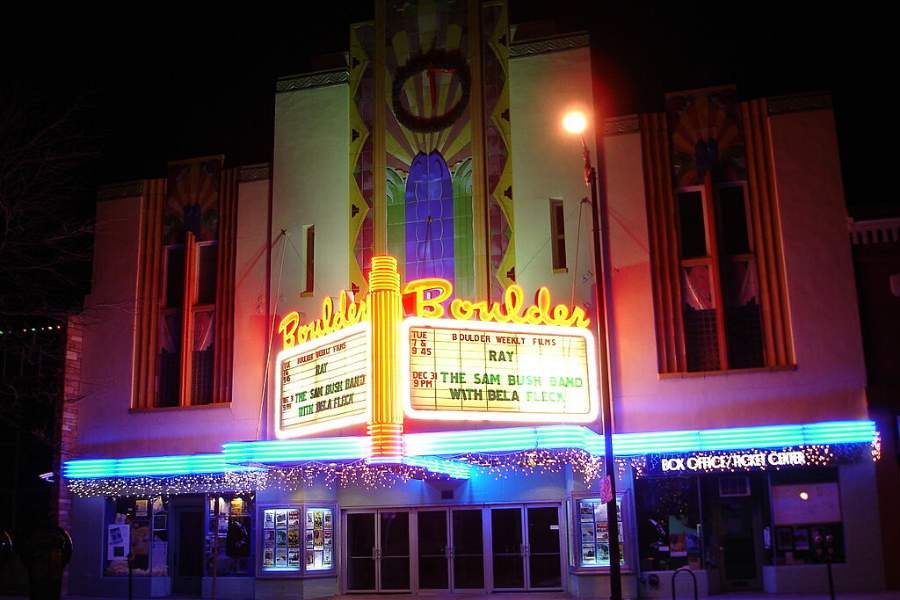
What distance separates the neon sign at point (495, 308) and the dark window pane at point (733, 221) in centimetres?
397

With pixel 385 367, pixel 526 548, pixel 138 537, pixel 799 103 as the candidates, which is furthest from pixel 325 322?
pixel 799 103

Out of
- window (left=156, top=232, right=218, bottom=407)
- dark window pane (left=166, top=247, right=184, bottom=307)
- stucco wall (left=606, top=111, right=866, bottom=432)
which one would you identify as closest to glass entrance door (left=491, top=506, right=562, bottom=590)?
stucco wall (left=606, top=111, right=866, bottom=432)

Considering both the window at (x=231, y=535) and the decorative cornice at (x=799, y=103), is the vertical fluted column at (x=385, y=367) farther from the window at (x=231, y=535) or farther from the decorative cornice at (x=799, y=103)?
the decorative cornice at (x=799, y=103)

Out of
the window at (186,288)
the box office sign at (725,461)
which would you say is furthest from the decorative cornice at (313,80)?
the box office sign at (725,461)

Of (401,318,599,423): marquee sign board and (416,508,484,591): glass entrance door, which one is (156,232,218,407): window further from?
(401,318,599,423): marquee sign board

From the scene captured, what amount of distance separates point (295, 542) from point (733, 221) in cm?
1263

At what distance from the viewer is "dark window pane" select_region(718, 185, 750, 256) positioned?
21781mm

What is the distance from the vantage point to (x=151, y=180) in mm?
25750

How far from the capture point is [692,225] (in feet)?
72.8

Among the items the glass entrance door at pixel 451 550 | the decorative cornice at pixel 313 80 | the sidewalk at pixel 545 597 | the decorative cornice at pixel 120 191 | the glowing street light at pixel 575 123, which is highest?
the decorative cornice at pixel 313 80

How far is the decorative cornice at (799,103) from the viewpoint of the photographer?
21453 mm

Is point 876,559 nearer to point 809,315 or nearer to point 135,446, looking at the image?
point 809,315

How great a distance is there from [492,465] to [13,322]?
13.3 m

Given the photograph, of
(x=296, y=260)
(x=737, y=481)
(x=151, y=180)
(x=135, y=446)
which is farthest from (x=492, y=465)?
(x=151, y=180)
